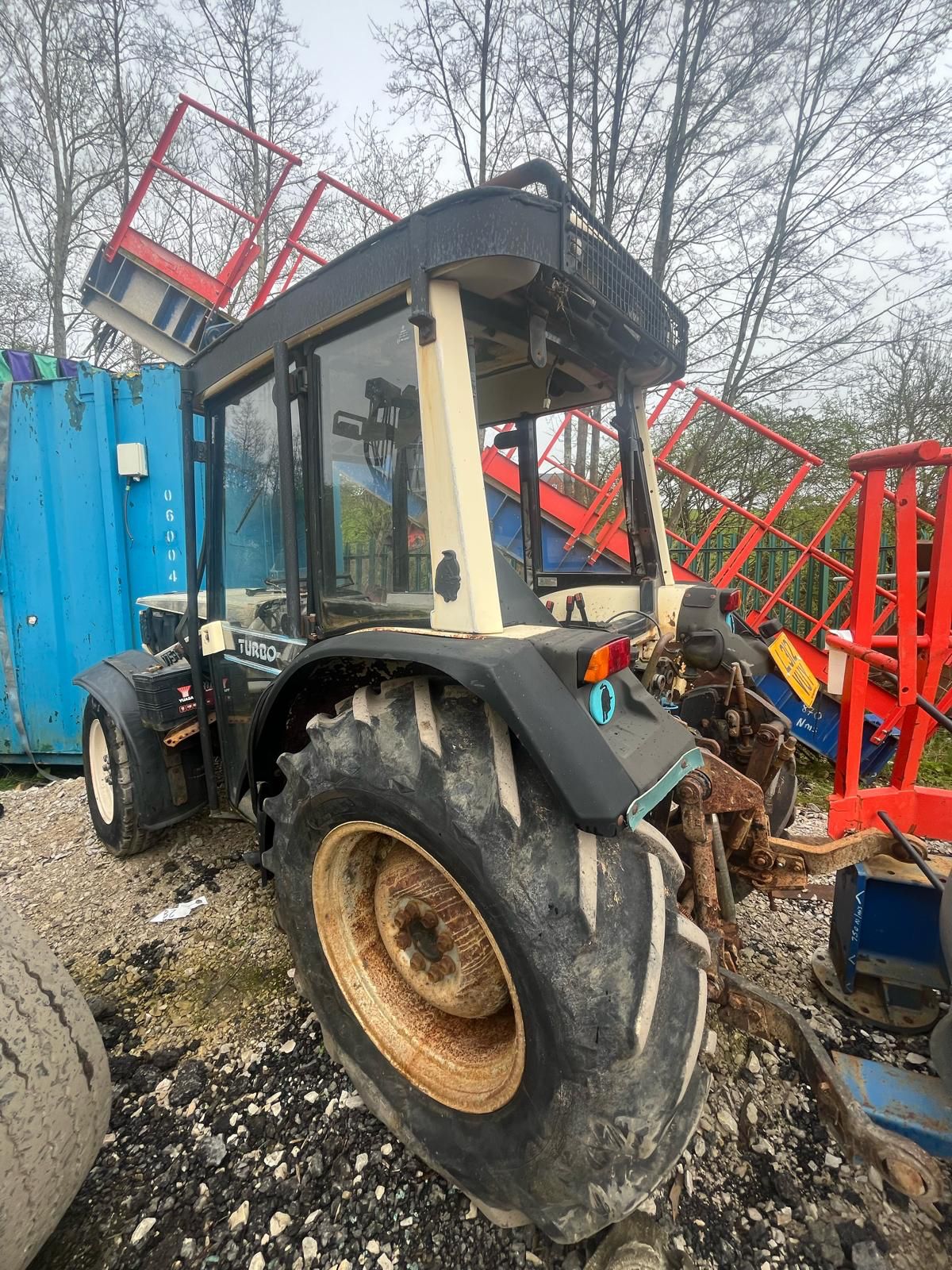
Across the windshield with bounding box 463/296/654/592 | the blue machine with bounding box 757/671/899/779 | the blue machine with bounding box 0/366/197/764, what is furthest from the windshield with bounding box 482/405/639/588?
the blue machine with bounding box 0/366/197/764

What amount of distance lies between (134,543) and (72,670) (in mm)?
1162

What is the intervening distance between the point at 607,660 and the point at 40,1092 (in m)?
1.58

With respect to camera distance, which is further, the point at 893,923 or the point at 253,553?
the point at 253,553

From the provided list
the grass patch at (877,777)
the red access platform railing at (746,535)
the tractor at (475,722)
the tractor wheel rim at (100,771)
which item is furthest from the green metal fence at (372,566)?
the grass patch at (877,777)

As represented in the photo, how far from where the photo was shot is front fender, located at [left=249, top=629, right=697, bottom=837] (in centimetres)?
124

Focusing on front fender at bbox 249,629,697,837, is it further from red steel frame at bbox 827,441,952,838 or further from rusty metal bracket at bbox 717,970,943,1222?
red steel frame at bbox 827,441,952,838

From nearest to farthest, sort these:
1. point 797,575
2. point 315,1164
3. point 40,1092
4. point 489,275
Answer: point 40,1092
point 489,275
point 315,1164
point 797,575

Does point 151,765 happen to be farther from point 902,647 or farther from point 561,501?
point 561,501

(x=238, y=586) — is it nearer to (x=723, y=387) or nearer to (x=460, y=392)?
(x=460, y=392)

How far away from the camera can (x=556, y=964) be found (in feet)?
4.03

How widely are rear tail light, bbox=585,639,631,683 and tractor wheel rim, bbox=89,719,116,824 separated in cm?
295

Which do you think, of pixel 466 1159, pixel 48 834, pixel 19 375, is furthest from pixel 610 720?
pixel 19 375

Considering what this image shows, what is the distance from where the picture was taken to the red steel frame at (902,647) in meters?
1.91

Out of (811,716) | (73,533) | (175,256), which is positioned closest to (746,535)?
(811,716)
